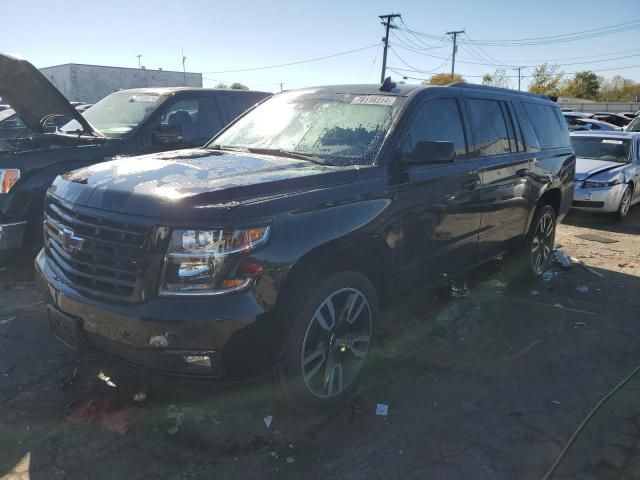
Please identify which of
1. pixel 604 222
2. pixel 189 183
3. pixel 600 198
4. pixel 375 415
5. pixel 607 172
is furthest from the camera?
pixel 604 222

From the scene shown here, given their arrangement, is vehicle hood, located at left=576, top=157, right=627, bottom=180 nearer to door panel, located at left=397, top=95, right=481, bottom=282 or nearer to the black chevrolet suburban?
the black chevrolet suburban

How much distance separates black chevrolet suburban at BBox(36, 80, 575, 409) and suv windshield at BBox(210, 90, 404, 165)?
0.01 metres

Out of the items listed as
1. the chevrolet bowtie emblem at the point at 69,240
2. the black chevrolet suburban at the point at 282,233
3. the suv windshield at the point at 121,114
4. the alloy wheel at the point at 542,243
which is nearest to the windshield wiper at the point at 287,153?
the black chevrolet suburban at the point at 282,233

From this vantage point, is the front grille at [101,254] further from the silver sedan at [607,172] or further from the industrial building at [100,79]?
the industrial building at [100,79]

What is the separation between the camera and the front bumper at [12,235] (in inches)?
191

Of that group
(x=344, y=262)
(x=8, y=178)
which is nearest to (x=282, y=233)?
(x=344, y=262)

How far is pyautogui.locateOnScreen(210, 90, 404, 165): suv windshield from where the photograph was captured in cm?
352

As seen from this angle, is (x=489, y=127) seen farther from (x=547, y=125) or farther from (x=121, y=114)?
(x=121, y=114)

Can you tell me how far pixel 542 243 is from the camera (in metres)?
5.97

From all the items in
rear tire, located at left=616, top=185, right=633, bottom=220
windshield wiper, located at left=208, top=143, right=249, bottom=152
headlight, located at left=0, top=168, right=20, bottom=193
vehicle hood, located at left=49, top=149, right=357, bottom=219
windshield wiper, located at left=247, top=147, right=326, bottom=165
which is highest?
windshield wiper, located at left=208, top=143, right=249, bottom=152

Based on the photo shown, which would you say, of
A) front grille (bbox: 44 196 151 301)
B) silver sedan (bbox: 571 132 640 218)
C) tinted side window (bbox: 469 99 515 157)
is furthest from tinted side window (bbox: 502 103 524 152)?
silver sedan (bbox: 571 132 640 218)

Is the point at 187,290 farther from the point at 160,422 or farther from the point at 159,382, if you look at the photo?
the point at 160,422

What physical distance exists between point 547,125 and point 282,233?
432 cm

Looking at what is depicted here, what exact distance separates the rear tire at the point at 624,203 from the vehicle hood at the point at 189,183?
8.21 m
